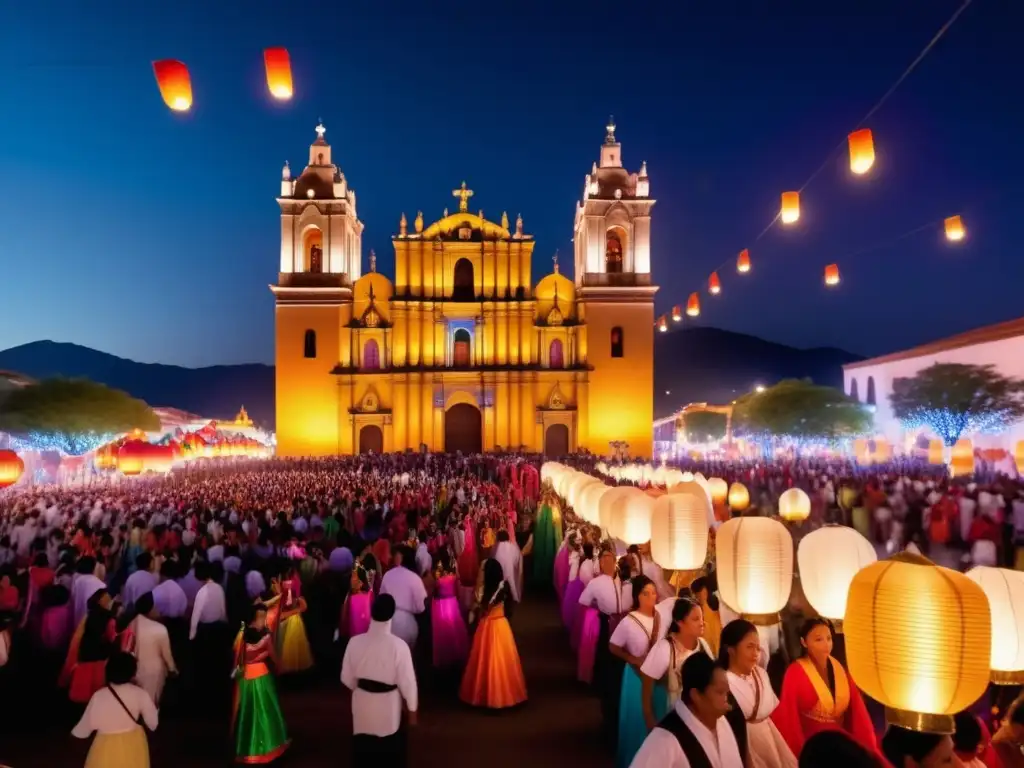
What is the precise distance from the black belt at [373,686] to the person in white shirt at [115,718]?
3.81ft

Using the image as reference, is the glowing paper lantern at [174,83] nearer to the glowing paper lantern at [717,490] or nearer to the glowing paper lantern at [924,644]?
the glowing paper lantern at [924,644]

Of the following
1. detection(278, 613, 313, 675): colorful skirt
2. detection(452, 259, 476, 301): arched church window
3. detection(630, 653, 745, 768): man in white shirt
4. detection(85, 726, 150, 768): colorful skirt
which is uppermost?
detection(452, 259, 476, 301): arched church window

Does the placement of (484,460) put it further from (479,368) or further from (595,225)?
(595,225)

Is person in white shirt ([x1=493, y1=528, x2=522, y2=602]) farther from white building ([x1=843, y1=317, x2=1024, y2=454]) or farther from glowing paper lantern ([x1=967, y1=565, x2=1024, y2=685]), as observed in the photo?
white building ([x1=843, y1=317, x2=1024, y2=454])

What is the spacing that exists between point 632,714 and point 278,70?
22.3 feet

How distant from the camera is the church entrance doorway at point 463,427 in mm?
36688

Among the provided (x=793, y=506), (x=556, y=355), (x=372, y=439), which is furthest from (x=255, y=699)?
(x=556, y=355)

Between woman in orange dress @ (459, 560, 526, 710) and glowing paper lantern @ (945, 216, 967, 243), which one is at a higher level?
glowing paper lantern @ (945, 216, 967, 243)

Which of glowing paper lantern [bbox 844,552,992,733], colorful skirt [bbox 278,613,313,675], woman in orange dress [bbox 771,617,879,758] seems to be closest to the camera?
glowing paper lantern [bbox 844,552,992,733]

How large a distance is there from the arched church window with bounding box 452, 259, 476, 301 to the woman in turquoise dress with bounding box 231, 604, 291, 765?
31849 millimetres

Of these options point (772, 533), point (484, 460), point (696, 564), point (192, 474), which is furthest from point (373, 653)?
point (484, 460)

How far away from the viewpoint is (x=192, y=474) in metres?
22.5

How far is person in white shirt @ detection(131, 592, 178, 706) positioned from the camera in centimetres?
587

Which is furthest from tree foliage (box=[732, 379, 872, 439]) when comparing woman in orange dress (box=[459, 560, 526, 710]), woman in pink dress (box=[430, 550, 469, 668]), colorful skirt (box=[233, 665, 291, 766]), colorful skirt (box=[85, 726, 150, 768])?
colorful skirt (box=[85, 726, 150, 768])
